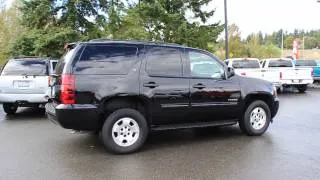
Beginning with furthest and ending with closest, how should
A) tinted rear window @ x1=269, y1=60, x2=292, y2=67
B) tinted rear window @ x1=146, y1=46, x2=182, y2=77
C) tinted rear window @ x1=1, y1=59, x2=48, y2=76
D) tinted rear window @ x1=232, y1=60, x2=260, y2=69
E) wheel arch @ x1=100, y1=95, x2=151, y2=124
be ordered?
tinted rear window @ x1=269, y1=60, x2=292, y2=67 < tinted rear window @ x1=232, y1=60, x2=260, y2=69 < tinted rear window @ x1=1, y1=59, x2=48, y2=76 < tinted rear window @ x1=146, y1=46, x2=182, y2=77 < wheel arch @ x1=100, y1=95, x2=151, y2=124

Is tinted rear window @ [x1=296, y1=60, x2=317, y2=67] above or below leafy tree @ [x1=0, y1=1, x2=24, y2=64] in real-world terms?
below

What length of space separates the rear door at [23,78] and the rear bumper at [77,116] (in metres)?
4.65

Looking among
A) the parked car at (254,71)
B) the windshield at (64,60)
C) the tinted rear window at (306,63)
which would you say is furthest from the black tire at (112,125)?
the tinted rear window at (306,63)

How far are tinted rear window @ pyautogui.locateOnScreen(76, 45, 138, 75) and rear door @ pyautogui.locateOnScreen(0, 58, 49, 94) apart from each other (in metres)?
4.72

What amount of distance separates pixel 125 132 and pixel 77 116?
0.86 meters

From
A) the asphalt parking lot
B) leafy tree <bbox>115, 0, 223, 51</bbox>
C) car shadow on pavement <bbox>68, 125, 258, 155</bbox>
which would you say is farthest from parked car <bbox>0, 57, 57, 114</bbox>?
leafy tree <bbox>115, 0, 223, 51</bbox>

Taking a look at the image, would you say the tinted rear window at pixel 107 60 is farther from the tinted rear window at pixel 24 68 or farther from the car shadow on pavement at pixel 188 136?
the tinted rear window at pixel 24 68

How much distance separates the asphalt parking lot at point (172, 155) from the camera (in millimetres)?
6148

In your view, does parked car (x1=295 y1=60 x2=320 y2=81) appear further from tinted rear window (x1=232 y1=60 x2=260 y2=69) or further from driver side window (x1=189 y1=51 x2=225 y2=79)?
driver side window (x1=189 y1=51 x2=225 y2=79)

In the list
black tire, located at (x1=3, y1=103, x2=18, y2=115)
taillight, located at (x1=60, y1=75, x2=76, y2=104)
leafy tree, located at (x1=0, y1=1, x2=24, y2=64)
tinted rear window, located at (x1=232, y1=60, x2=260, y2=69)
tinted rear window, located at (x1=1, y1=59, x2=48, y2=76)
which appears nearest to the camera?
taillight, located at (x1=60, y1=75, x2=76, y2=104)

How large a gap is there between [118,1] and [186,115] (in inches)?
702

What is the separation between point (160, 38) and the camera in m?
27.9

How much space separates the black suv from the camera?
714cm

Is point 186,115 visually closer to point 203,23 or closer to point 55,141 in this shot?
point 55,141
